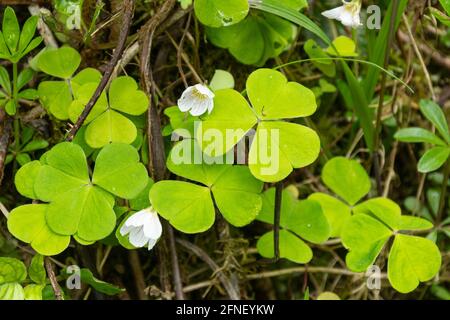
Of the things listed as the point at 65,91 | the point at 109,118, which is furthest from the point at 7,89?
the point at 109,118

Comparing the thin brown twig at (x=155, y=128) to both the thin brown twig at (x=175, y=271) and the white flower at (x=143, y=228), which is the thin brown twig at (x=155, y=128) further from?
the white flower at (x=143, y=228)

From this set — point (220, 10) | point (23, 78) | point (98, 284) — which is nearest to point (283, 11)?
point (220, 10)

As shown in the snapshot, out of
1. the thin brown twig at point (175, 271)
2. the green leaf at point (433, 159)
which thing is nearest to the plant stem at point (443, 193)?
the green leaf at point (433, 159)

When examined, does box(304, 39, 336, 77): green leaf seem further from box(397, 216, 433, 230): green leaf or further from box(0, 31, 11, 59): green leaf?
box(0, 31, 11, 59): green leaf

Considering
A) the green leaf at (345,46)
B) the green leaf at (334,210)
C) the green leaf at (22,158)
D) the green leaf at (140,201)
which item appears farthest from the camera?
the green leaf at (345,46)
